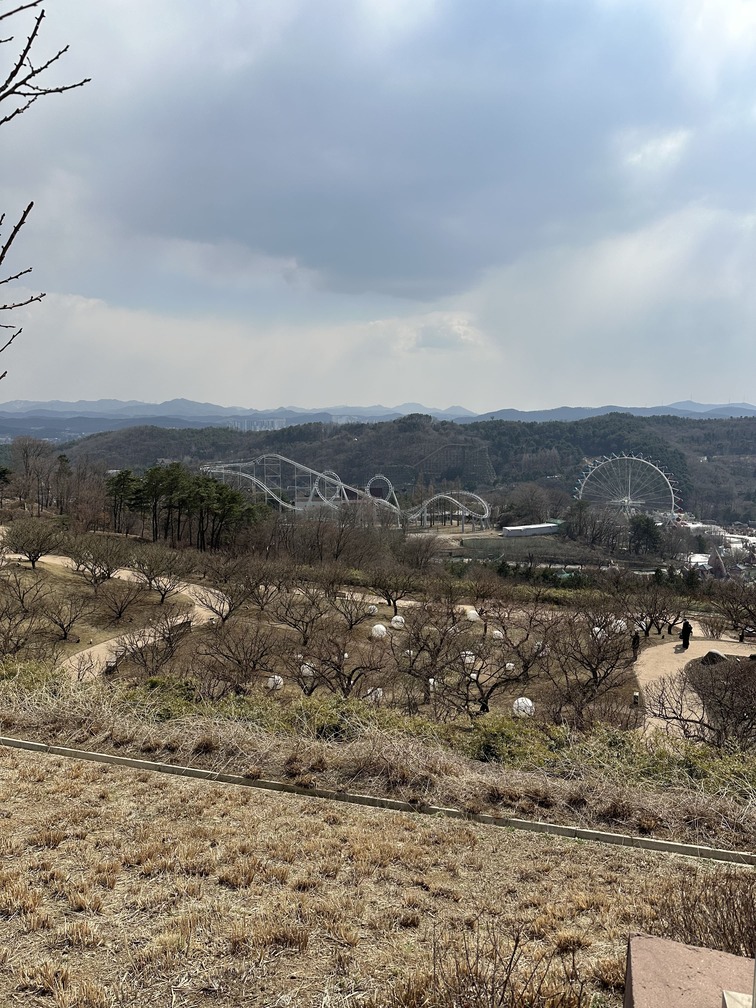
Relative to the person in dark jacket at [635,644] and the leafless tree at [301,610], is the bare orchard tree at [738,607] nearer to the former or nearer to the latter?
the person in dark jacket at [635,644]

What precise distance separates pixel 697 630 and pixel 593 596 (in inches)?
155

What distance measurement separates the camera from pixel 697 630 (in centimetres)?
2362

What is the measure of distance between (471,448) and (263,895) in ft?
351

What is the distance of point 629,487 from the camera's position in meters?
64.4

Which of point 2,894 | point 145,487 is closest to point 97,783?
point 2,894

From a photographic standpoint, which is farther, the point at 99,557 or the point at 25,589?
the point at 99,557

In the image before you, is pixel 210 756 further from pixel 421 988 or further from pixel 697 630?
pixel 697 630

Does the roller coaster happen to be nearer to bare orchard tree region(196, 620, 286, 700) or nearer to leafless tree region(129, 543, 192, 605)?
leafless tree region(129, 543, 192, 605)

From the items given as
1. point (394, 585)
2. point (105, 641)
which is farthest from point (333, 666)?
point (394, 585)

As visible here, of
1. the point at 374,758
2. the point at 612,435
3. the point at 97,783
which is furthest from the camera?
the point at 612,435

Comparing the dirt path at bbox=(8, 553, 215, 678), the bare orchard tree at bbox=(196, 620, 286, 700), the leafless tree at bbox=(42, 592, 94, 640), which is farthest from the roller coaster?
the bare orchard tree at bbox=(196, 620, 286, 700)

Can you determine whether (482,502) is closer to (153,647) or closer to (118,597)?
(118,597)

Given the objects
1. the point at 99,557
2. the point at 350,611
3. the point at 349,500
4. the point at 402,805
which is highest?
the point at 402,805

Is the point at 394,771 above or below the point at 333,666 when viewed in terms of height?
above
